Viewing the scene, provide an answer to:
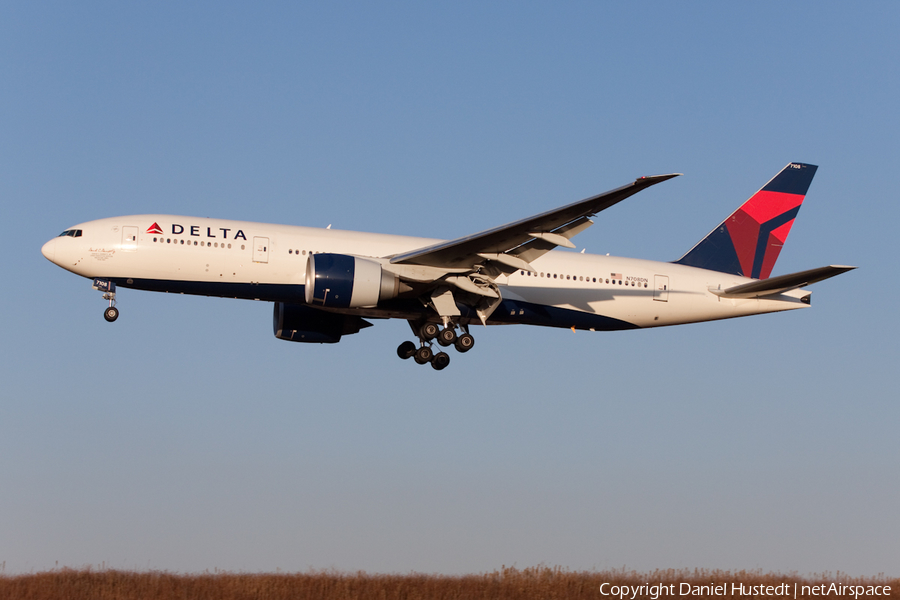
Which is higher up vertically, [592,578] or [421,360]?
[421,360]

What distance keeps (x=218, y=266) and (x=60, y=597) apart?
9984 mm

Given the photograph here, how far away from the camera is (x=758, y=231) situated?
1369 inches

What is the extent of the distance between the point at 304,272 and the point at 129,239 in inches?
196

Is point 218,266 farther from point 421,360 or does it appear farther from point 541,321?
point 541,321

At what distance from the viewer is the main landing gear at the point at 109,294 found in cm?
2734

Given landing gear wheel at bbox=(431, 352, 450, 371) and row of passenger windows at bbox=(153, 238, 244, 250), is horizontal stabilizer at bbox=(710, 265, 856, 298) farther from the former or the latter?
row of passenger windows at bbox=(153, 238, 244, 250)

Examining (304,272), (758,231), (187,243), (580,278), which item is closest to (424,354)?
(304,272)

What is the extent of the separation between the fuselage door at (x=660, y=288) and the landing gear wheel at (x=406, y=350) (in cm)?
814

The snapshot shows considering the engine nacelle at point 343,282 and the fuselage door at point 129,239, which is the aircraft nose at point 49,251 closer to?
the fuselage door at point 129,239

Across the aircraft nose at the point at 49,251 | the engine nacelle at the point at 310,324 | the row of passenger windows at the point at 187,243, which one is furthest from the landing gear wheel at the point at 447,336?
the aircraft nose at the point at 49,251

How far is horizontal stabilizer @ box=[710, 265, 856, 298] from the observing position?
26.6m

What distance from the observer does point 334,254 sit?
2633cm

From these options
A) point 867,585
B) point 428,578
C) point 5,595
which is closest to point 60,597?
point 5,595

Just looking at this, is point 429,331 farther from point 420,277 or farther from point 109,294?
point 109,294
